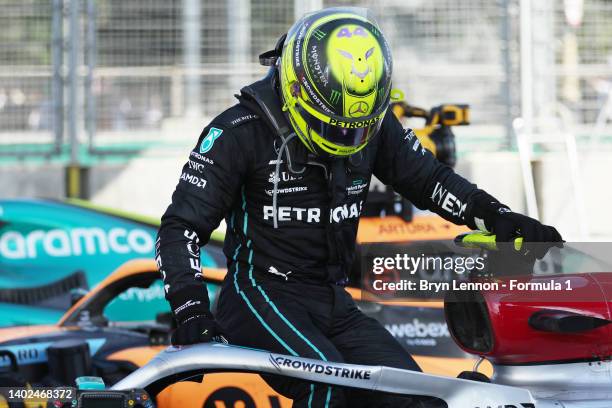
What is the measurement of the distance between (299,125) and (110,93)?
8360 mm

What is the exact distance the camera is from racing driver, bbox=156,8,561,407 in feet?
11.2

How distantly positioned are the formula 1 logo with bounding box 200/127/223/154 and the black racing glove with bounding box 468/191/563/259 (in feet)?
2.95

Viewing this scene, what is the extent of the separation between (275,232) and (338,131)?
397mm

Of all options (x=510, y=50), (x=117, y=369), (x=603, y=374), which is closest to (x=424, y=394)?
(x=603, y=374)

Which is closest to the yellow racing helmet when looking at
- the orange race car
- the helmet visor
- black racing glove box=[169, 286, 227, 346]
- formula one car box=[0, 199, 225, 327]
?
the helmet visor

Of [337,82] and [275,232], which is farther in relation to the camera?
[275,232]

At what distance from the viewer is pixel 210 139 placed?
11.7 ft

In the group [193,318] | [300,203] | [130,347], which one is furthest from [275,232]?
[130,347]

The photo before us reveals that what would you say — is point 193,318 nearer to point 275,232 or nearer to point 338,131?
point 275,232

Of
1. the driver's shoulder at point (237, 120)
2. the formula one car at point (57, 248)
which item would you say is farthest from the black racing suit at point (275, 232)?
the formula one car at point (57, 248)

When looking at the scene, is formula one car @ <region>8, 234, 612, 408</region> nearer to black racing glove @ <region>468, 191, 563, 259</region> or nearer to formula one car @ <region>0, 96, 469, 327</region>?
black racing glove @ <region>468, 191, 563, 259</region>

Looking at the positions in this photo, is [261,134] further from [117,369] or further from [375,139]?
[117,369]

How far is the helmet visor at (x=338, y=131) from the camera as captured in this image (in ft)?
11.4

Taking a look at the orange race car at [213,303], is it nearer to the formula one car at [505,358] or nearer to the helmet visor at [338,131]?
the formula one car at [505,358]
